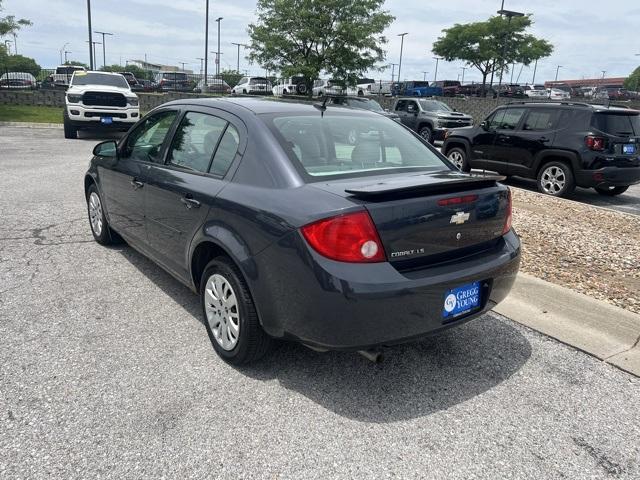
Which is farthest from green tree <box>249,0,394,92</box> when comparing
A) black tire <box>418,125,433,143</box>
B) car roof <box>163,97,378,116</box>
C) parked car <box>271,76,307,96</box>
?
car roof <box>163,97,378,116</box>

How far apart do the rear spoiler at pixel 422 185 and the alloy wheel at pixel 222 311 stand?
1043 millimetres

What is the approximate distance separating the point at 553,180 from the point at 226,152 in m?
8.13

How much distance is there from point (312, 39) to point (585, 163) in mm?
17981

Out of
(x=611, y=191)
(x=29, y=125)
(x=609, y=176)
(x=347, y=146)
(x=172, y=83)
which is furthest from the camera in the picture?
(x=172, y=83)

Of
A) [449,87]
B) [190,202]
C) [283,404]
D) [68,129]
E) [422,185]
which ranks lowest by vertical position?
[283,404]

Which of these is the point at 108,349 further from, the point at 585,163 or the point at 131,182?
the point at 585,163

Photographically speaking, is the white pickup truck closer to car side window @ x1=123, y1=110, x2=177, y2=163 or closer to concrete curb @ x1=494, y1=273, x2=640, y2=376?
car side window @ x1=123, y1=110, x2=177, y2=163

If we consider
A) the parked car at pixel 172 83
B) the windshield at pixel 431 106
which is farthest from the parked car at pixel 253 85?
the windshield at pixel 431 106

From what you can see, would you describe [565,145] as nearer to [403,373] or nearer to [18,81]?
[403,373]

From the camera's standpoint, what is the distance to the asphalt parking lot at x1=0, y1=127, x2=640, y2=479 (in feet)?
7.93

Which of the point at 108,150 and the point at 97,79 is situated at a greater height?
the point at 97,79

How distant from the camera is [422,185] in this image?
2.78 metres

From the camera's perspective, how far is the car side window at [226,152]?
330 cm

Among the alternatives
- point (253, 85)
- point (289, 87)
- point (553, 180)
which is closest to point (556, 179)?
point (553, 180)
